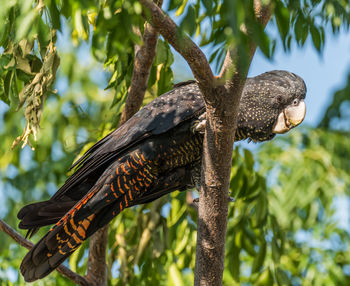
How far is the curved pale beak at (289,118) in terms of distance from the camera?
3.29 m

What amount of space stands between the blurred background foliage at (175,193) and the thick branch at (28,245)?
0.43ft

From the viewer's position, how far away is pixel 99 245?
11.1 feet

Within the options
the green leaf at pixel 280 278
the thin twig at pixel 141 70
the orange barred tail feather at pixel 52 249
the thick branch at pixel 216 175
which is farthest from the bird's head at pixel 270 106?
the orange barred tail feather at pixel 52 249

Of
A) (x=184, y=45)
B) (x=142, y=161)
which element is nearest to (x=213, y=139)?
(x=184, y=45)

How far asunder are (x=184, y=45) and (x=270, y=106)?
4.22 feet

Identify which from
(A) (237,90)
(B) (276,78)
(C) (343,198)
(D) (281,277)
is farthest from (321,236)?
(A) (237,90)

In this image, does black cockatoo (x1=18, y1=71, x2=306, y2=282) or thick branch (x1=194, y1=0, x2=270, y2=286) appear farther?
black cockatoo (x1=18, y1=71, x2=306, y2=282)

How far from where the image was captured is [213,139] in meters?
2.41

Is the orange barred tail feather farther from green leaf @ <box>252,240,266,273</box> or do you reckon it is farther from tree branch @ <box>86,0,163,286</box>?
green leaf @ <box>252,240,266,273</box>

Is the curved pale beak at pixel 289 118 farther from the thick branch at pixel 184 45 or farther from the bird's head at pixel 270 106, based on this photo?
the thick branch at pixel 184 45

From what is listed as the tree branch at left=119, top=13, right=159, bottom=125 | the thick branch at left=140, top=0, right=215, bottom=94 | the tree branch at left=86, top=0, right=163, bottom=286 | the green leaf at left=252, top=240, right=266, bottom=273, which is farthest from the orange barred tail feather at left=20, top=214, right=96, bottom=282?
the green leaf at left=252, top=240, right=266, bottom=273

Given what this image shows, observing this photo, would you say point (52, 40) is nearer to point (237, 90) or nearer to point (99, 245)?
point (237, 90)

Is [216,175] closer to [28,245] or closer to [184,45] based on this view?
[184,45]

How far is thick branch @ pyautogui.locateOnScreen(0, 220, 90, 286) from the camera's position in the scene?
9.00 ft
